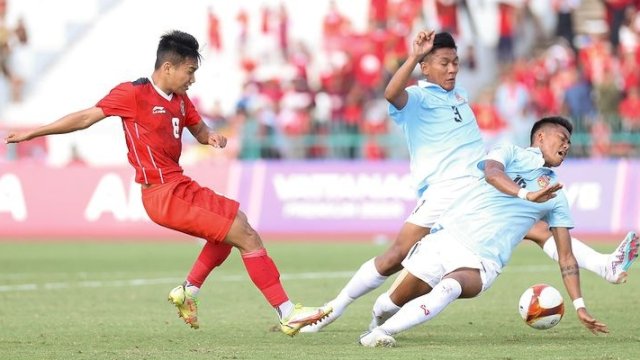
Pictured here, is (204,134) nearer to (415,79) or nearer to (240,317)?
(240,317)

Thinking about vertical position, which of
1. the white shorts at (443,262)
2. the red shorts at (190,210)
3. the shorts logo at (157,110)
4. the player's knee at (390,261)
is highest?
the shorts logo at (157,110)

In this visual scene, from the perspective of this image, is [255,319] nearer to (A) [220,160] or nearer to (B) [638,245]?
(B) [638,245]

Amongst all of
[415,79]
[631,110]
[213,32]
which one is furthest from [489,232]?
[213,32]

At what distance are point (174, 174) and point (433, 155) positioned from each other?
2145mm

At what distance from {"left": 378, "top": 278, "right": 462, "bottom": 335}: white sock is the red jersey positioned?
2031 mm

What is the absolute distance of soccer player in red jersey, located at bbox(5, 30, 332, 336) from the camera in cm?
1020

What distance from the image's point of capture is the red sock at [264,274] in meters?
10.3

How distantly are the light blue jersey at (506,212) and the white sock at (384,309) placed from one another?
2.37 feet

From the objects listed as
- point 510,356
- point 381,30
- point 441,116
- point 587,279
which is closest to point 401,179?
point 381,30

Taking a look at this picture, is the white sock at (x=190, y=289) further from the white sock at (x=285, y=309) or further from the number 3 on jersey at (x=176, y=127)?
the number 3 on jersey at (x=176, y=127)

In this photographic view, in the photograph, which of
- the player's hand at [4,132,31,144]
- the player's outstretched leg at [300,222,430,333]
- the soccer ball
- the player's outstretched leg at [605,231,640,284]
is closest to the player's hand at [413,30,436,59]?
the player's outstretched leg at [300,222,430,333]

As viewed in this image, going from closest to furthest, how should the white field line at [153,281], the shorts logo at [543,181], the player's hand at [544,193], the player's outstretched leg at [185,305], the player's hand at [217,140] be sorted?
1. the player's hand at [544,193]
2. the shorts logo at [543,181]
3. the player's outstretched leg at [185,305]
4. the player's hand at [217,140]
5. the white field line at [153,281]

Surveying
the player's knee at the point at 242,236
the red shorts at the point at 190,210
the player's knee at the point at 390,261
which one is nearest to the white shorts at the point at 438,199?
the player's knee at the point at 390,261

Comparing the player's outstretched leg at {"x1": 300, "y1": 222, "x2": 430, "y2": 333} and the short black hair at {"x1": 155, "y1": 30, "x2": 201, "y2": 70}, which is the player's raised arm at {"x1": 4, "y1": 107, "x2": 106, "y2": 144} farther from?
the player's outstretched leg at {"x1": 300, "y1": 222, "x2": 430, "y2": 333}
